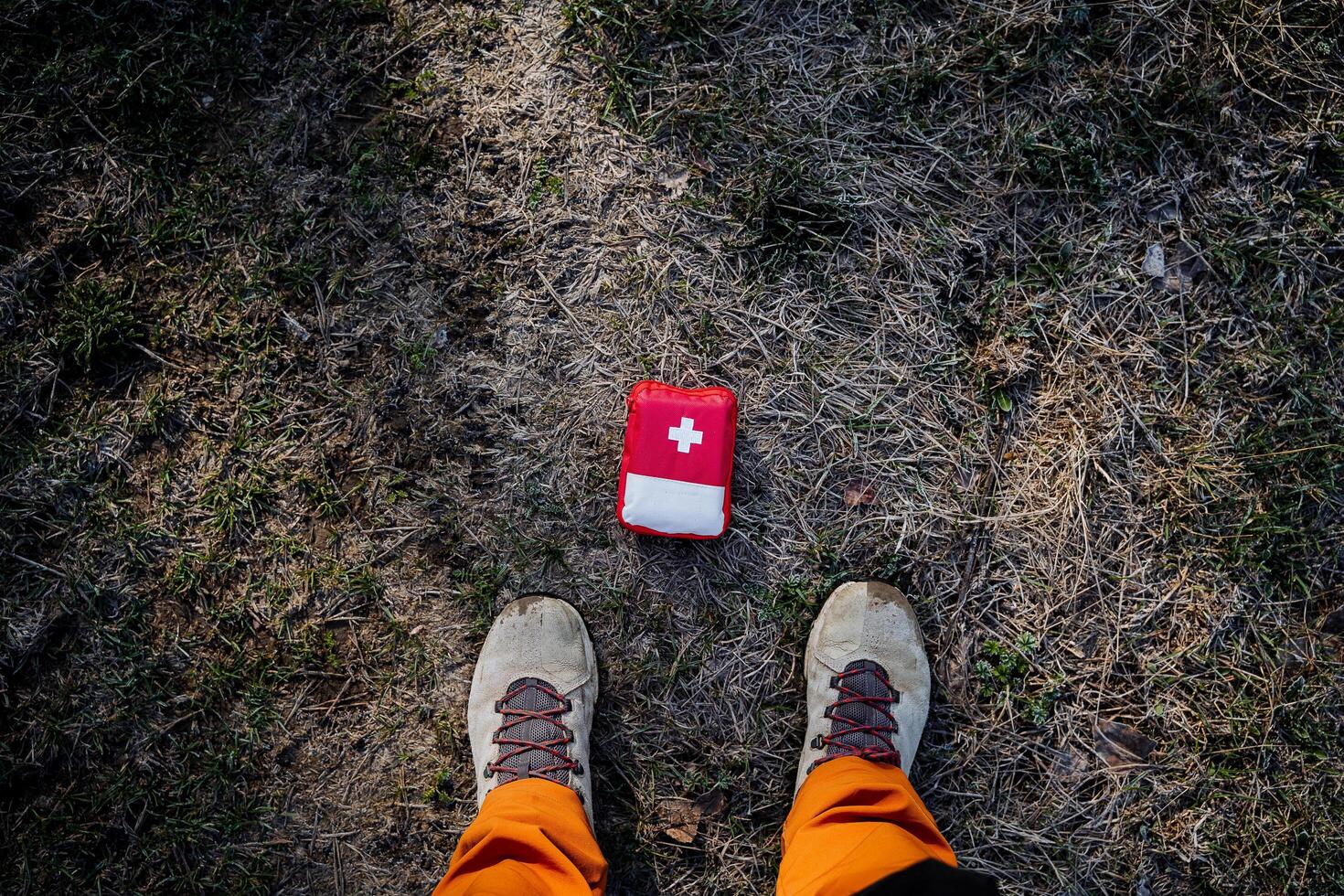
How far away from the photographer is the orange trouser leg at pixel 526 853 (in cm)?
195

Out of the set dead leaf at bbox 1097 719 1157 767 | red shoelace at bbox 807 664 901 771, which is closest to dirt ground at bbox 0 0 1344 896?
Result: dead leaf at bbox 1097 719 1157 767

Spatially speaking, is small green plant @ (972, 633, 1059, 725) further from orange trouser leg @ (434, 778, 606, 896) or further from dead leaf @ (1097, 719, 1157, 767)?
orange trouser leg @ (434, 778, 606, 896)

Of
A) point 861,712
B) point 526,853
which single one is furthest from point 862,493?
point 526,853

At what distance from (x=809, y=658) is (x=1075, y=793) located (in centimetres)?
99

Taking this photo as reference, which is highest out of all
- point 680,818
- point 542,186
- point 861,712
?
point 542,186

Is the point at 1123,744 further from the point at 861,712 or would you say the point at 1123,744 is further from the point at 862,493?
the point at 862,493

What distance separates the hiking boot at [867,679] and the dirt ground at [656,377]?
9 centimetres

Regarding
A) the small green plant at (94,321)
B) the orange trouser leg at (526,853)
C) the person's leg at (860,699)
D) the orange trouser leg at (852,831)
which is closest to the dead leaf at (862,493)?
the person's leg at (860,699)

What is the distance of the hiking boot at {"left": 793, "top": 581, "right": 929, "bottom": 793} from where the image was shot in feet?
7.80

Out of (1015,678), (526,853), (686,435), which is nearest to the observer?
(526,853)

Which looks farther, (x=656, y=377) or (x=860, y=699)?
(x=656, y=377)

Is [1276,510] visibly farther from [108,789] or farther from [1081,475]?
[108,789]

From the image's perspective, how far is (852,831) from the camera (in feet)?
6.76

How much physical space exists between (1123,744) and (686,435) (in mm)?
1775
